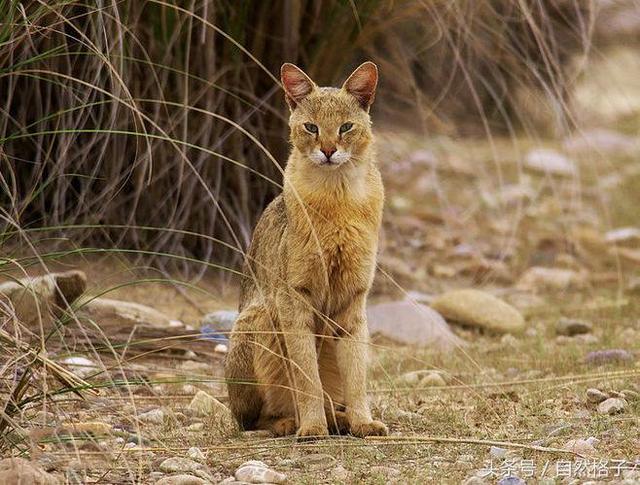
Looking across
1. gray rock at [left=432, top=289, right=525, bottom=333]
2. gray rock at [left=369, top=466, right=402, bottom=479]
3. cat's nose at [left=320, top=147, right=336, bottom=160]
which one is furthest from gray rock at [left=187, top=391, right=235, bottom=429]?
gray rock at [left=432, top=289, right=525, bottom=333]

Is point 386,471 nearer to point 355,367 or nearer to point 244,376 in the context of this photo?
point 355,367

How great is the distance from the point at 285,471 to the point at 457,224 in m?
5.46

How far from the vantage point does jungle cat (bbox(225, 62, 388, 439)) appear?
Answer: 4.15m

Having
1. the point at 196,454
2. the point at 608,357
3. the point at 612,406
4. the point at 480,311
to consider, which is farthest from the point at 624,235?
the point at 196,454

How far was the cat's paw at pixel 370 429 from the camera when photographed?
411 cm

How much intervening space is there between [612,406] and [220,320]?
219cm

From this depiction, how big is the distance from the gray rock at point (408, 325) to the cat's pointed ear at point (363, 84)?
75.7 inches

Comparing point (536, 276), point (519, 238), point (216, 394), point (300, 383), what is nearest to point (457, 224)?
point (519, 238)

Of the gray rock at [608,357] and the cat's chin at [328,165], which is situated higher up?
the cat's chin at [328,165]

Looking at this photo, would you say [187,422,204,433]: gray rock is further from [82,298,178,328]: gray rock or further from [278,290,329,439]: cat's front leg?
[82,298,178,328]: gray rock

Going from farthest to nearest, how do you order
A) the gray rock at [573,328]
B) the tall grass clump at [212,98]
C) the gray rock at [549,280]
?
the gray rock at [549,280] < the gray rock at [573,328] < the tall grass clump at [212,98]

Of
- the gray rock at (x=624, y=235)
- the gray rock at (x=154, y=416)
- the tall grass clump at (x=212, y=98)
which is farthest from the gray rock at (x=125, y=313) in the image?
the gray rock at (x=624, y=235)

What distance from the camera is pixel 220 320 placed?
19.1 ft

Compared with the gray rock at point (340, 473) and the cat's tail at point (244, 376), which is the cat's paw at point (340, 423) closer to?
the cat's tail at point (244, 376)
